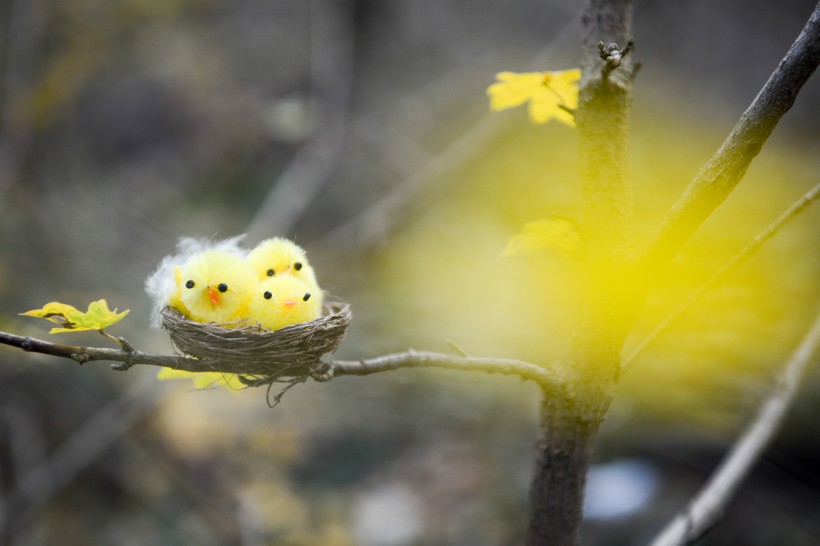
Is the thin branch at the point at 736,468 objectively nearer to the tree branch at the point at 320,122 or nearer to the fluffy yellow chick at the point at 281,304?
the fluffy yellow chick at the point at 281,304

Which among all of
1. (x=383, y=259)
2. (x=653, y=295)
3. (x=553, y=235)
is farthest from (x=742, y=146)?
(x=383, y=259)

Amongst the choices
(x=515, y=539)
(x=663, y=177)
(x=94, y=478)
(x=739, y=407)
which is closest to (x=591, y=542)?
(x=515, y=539)

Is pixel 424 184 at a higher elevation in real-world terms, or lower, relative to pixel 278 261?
higher

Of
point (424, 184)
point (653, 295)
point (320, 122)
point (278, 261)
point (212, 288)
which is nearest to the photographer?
point (212, 288)

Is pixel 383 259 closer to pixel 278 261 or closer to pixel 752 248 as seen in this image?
pixel 278 261

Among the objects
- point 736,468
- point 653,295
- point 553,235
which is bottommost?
point 736,468

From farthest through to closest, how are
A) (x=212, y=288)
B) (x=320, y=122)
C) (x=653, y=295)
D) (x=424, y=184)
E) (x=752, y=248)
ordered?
(x=320, y=122) → (x=424, y=184) → (x=653, y=295) → (x=212, y=288) → (x=752, y=248)

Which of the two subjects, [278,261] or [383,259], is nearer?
[278,261]

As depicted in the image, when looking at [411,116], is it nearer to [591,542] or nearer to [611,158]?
[591,542]
